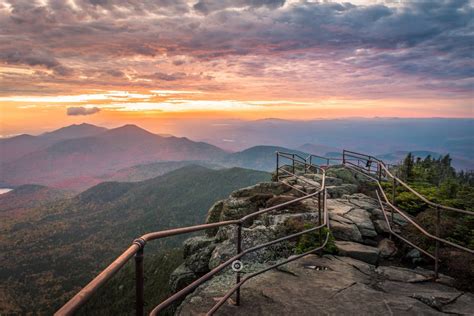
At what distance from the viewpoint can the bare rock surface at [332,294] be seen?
493 centimetres

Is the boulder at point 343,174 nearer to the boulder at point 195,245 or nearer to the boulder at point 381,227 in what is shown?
the boulder at point 381,227

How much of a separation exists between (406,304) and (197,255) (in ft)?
19.1

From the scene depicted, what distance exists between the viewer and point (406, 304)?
17.2 feet

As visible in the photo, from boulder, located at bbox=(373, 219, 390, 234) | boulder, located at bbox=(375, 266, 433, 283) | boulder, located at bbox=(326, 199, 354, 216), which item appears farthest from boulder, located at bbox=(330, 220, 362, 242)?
boulder, located at bbox=(375, 266, 433, 283)

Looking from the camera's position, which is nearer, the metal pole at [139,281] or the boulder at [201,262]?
the metal pole at [139,281]

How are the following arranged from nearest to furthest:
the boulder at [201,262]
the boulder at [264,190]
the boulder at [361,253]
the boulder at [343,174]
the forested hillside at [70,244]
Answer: the boulder at [361,253] < the boulder at [201,262] < the boulder at [264,190] < the boulder at [343,174] < the forested hillside at [70,244]

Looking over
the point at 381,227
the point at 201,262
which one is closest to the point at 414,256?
the point at 381,227

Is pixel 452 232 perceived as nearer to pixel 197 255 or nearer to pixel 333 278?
pixel 333 278

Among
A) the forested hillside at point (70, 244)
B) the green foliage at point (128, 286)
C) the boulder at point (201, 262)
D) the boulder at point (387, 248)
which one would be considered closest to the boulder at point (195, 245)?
the boulder at point (201, 262)

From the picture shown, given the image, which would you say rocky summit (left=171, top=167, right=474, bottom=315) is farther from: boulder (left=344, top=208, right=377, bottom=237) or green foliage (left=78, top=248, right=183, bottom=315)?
green foliage (left=78, top=248, right=183, bottom=315)

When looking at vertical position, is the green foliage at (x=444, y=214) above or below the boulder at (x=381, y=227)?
above

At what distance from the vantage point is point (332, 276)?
241 inches

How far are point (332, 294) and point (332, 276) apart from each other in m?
0.73

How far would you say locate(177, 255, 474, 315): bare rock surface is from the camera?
493 cm
